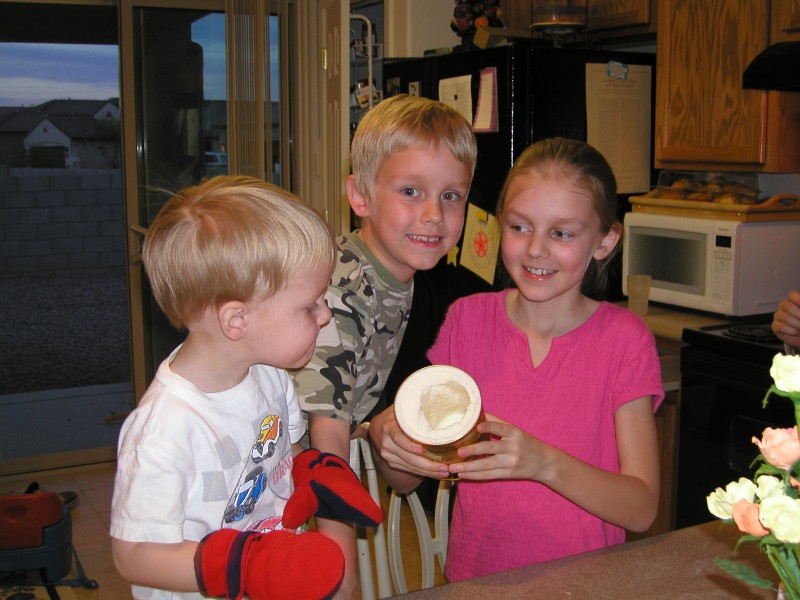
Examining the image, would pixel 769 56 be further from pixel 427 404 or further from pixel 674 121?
pixel 427 404

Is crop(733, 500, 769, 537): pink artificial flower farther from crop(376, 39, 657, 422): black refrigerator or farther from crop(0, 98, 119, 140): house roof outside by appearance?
crop(0, 98, 119, 140): house roof outside

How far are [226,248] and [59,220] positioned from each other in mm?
5958

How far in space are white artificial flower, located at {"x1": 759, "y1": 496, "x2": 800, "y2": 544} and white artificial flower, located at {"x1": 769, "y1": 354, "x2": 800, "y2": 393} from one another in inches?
3.0

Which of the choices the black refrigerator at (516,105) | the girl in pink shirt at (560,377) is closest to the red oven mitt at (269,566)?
the girl in pink shirt at (560,377)

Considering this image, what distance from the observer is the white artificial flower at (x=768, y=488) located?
62cm

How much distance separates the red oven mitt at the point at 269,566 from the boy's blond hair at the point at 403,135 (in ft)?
2.15

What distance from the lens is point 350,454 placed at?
52.1 inches

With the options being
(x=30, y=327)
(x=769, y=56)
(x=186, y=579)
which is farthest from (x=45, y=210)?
(x=186, y=579)

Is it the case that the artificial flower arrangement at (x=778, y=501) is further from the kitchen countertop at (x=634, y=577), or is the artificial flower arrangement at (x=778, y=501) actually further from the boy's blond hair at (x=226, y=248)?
Result: the boy's blond hair at (x=226, y=248)

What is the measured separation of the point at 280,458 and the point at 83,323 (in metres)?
5.94

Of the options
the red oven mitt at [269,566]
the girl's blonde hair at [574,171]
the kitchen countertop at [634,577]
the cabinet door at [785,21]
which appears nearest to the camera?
the red oven mitt at [269,566]

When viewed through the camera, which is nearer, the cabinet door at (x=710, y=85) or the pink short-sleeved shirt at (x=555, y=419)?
the pink short-sleeved shirt at (x=555, y=419)

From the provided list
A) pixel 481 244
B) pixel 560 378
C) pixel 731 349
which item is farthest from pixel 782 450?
pixel 481 244

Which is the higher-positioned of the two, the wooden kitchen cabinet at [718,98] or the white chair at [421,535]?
the wooden kitchen cabinet at [718,98]
